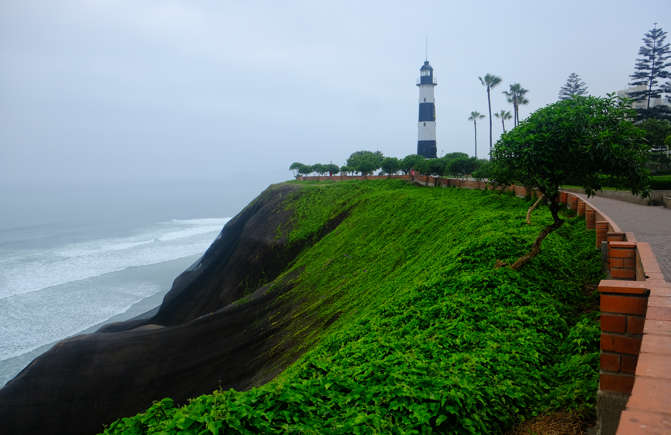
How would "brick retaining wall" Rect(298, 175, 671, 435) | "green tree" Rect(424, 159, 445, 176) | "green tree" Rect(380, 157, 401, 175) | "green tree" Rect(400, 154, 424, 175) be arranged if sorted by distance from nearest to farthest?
1. "brick retaining wall" Rect(298, 175, 671, 435)
2. "green tree" Rect(424, 159, 445, 176)
3. "green tree" Rect(400, 154, 424, 175)
4. "green tree" Rect(380, 157, 401, 175)

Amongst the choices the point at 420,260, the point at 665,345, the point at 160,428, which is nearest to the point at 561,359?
the point at 665,345

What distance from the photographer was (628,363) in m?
4.02

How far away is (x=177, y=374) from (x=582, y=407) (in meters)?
13.2

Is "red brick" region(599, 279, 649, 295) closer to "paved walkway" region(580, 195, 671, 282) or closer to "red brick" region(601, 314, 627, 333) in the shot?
"red brick" region(601, 314, 627, 333)

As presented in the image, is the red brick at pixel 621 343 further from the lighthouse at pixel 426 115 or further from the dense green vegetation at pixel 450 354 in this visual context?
the lighthouse at pixel 426 115

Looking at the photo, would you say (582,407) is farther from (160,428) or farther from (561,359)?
(160,428)

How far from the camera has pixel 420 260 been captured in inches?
572

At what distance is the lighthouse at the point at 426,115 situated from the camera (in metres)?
52.1

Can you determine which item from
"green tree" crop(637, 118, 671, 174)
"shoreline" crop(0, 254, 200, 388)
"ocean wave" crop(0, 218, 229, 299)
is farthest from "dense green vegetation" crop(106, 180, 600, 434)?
"ocean wave" crop(0, 218, 229, 299)

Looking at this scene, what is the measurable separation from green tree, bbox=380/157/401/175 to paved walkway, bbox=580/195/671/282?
19.7 meters

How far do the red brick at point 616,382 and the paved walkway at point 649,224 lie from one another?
17.1 ft

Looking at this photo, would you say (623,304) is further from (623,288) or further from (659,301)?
(659,301)

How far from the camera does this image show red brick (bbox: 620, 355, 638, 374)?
4008mm

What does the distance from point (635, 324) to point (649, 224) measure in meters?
14.6
